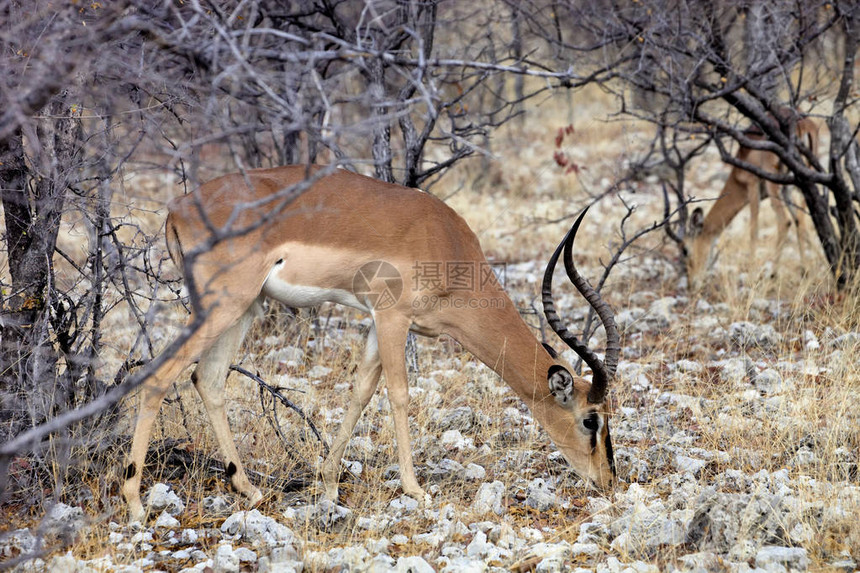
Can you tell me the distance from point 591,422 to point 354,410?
Result: 4.40 ft

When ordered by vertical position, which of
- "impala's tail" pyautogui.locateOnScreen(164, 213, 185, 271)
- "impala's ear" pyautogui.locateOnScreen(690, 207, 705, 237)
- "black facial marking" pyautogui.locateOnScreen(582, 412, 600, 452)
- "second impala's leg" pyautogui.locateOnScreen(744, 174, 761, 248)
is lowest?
"black facial marking" pyautogui.locateOnScreen(582, 412, 600, 452)

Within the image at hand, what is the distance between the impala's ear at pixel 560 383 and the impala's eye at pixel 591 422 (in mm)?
149

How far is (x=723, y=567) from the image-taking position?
362 cm

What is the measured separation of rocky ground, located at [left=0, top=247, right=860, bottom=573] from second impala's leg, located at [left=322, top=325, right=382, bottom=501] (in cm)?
13

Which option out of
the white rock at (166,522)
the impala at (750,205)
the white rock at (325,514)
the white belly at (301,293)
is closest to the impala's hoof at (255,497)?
the white rock at (325,514)

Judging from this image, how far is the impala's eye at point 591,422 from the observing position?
4.91 meters

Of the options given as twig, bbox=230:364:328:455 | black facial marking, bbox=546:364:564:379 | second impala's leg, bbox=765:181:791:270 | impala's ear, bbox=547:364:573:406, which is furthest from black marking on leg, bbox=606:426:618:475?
second impala's leg, bbox=765:181:791:270

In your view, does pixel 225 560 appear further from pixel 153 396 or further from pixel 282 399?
pixel 282 399

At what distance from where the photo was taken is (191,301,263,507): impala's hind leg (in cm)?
470

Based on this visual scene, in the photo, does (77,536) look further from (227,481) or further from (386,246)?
(386,246)

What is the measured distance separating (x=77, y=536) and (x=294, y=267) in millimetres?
1685

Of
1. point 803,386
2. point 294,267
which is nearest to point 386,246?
point 294,267

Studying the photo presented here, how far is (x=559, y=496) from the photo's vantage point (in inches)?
189

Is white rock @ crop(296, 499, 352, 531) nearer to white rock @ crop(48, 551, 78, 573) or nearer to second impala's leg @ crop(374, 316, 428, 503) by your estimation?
second impala's leg @ crop(374, 316, 428, 503)
